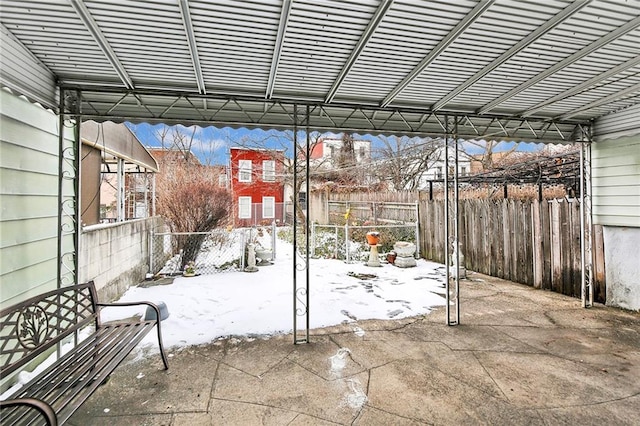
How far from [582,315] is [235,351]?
528 cm

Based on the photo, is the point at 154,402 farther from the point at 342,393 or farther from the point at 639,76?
the point at 639,76

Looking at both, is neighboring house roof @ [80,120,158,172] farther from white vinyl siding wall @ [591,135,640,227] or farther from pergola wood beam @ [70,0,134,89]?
white vinyl siding wall @ [591,135,640,227]

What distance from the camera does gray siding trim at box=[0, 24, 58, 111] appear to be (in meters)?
2.64

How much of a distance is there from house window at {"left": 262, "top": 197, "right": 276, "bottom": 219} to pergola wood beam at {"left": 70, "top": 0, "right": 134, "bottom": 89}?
17.6m

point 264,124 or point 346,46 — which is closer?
point 346,46

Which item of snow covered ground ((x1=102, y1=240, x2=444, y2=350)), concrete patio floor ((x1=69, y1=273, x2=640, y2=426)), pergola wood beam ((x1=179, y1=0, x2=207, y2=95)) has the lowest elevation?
concrete patio floor ((x1=69, y1=273, x2=640, y2=426))

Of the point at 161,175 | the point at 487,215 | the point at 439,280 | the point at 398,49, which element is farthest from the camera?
the point at 161,175

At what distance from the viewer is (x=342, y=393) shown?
114 inches

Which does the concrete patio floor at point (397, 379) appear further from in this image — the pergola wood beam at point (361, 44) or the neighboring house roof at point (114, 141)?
the neighboring house roof at point (114, 141)

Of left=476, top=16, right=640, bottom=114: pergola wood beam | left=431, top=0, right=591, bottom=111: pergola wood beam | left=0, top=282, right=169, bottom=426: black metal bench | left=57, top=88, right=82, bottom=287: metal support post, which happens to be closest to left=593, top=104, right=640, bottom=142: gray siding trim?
left=476, top=16, right=640, bottom=114: pergola wood beam

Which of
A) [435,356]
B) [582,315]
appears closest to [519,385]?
[435,356]

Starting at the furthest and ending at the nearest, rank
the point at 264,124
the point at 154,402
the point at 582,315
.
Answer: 1. the point at 582,315
2. the point at 264,124
3. the point at 154,402

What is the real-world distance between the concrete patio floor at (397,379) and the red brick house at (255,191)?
16.0m

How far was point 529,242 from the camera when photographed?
6789mm
